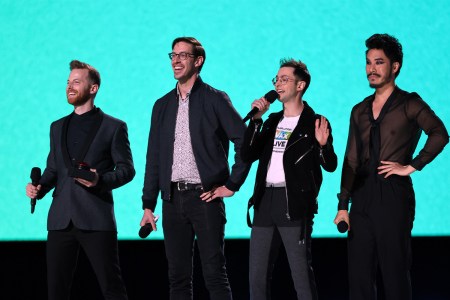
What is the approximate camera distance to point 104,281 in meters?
3.37

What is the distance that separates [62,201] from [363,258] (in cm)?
134

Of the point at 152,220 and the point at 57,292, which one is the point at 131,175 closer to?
the point at 152,220

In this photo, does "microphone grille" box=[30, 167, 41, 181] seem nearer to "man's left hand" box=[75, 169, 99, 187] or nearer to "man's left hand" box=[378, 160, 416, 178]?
"man's left hand" box=[75, 169, 99, 187]

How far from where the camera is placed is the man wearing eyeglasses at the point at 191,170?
3400mm

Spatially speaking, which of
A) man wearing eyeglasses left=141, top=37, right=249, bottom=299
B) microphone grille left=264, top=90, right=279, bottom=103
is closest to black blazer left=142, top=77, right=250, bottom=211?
man wearing eyeglasses left=141, top=37, right=249, bottom=299

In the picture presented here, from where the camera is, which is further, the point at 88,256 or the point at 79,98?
the point at 79,98

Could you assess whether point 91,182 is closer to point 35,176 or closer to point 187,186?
point 35,176

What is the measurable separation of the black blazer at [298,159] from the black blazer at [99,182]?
0.57 meters

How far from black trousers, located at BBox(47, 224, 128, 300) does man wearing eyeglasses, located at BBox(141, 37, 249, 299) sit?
9.3 inches

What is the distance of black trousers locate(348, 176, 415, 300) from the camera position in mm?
3186

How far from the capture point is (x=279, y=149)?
3377 millimetres

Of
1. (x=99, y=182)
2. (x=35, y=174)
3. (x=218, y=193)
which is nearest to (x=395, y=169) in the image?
(x=218, y=193)

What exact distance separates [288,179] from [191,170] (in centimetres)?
45

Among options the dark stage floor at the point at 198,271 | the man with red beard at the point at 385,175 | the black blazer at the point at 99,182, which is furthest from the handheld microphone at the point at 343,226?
the dark stage floor at the point at 198,271
